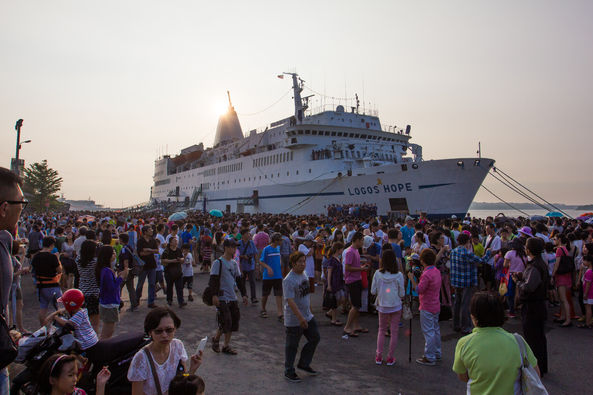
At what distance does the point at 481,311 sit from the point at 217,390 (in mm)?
3265

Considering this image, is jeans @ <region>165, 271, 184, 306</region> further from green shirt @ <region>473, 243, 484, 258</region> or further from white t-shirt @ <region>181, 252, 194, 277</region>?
green shirt @ <region>473, 243, 484, 258</region>

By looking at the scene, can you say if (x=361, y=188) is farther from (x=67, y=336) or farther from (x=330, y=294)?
(x=67, y=336)

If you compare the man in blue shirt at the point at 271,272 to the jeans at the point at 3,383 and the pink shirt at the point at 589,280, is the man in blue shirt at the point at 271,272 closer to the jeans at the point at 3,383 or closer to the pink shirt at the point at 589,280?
the jeans at the point at 3,383

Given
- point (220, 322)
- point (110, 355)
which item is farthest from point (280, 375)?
point (110, 355)

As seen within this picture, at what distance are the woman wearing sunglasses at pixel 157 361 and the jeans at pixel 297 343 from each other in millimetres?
2253

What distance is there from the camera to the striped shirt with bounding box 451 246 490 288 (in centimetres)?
651

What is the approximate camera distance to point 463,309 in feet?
22.3

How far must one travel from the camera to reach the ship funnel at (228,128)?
175 feet

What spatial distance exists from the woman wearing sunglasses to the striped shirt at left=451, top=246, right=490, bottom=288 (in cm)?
535

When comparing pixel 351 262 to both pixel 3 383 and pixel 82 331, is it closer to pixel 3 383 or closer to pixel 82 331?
pixel 82 331

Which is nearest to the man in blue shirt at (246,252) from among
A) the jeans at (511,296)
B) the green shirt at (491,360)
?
the jeans at (511,296)

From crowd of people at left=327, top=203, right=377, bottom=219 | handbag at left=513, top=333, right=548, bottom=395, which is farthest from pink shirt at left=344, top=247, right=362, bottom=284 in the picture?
crowd of people at left=327, top=203, right=377, bottom=219

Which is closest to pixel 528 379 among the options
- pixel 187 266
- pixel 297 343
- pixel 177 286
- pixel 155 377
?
pixel 155 377

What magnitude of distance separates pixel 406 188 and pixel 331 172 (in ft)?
19.9
